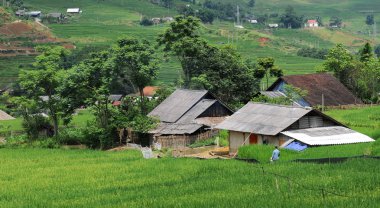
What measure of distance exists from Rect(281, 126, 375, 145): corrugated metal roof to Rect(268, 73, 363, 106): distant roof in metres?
15.8

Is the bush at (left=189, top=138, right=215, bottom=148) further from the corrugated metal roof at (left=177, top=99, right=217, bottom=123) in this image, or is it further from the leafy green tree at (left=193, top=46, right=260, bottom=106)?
the leafy green tree at (left=193, top=46, right=260, bottom=106)

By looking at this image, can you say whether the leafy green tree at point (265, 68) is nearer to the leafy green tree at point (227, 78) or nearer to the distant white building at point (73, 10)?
the leafy green tree at point (227, 78)

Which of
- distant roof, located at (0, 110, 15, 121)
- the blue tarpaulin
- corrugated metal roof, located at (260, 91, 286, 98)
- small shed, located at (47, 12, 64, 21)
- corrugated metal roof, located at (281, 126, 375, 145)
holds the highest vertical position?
small shed, located at (47, 12, 64, 21)

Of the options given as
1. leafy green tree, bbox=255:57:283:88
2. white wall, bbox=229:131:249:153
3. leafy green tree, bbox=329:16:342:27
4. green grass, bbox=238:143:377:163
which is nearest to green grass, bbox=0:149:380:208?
green grass, bbox=238:143:377:163

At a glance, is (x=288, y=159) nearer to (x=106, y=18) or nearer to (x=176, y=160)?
(x=176, y=160)

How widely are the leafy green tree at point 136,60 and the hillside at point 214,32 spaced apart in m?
33.8

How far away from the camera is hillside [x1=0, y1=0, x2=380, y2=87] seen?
9125cm

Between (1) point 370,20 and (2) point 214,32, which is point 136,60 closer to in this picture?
(2) point 214,32

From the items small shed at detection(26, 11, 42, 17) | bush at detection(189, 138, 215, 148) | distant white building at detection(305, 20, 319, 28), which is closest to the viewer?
bush at detection(189, 138, 215, 148)

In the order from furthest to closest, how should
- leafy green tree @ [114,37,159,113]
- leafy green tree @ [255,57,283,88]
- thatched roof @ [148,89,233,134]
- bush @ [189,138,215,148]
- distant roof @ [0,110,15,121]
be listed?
distant roof @ [0,110,15,121] → leafy green tree @ [255,57,283,88] → leafy green tree @ [114,37,159,113] → thatched roof @ [148,89,233,134] → bush @ [189,138,215,148]

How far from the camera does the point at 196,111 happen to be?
36.5 meters

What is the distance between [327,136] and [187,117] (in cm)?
1073

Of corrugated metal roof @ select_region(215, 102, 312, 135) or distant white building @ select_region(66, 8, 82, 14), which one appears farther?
distant white building @ select_region(66, 8, 82, 14)

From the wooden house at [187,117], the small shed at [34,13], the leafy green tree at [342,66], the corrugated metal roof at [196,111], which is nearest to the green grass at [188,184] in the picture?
the wooden house at [187,117]
